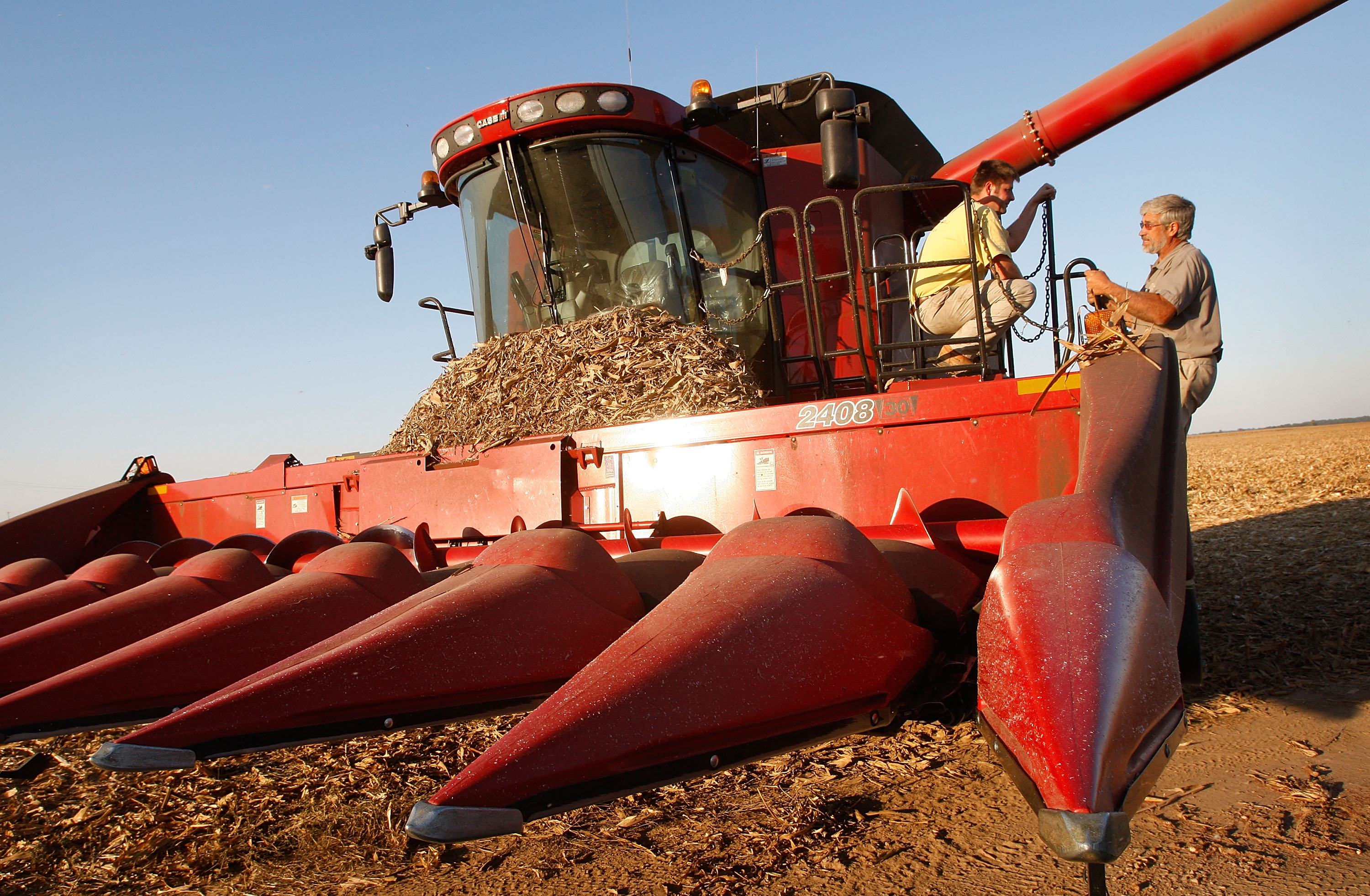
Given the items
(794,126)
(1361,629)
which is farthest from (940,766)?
(794,126)

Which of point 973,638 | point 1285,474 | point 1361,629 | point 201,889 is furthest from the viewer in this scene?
point 1285,474

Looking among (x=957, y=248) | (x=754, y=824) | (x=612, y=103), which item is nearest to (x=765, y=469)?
(x=754, y=824)

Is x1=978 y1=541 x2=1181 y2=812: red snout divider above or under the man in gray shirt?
under

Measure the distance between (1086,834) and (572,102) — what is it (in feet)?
13.9

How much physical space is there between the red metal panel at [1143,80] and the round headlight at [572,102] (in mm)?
2389

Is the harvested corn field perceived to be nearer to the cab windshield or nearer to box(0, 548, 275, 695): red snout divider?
the cab windshield

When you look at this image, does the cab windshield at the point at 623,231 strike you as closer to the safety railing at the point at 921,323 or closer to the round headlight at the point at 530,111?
the round headlight at the point at 530,111

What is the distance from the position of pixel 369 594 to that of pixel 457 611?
0.50m

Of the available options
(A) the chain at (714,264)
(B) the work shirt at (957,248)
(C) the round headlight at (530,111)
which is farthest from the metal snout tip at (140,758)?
(C) the round headlight at (530,111)

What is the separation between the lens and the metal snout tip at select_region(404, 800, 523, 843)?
99cm

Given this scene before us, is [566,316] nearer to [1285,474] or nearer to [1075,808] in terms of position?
[1075,808]

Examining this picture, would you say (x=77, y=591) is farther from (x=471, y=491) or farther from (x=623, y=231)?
(x=623, y=231)

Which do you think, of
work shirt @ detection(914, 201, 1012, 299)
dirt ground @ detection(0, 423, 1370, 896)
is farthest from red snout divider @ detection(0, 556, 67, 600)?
work shirt @ detection(914, 201, 1012, 299)

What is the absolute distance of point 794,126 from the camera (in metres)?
5.56
